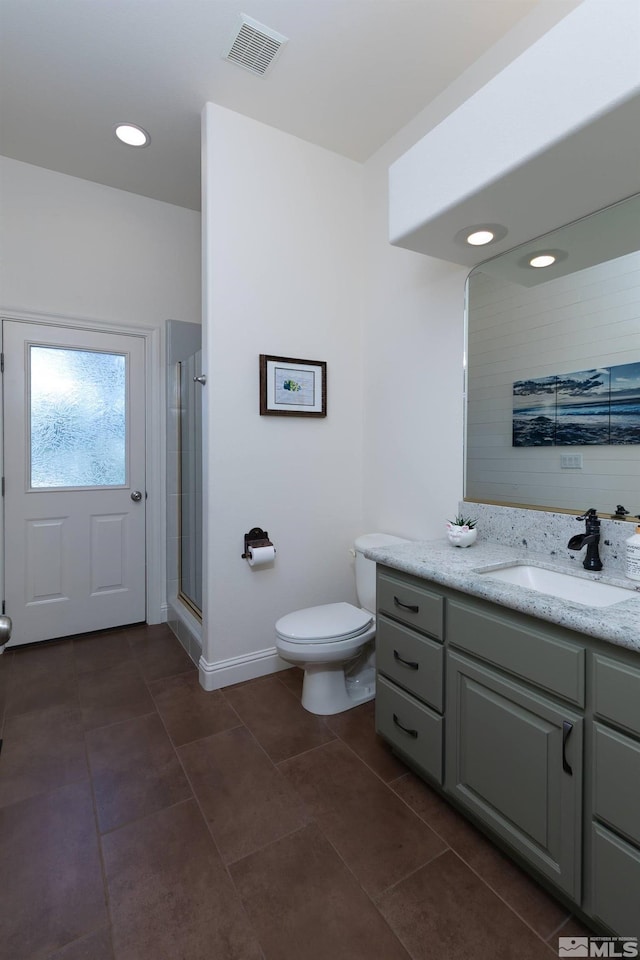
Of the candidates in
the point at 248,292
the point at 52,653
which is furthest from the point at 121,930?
the point at 248,292

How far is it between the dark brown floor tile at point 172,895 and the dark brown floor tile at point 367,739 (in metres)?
0.66

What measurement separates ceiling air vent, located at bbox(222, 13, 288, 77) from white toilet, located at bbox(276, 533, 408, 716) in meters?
2.22

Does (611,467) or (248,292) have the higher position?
(248,292)

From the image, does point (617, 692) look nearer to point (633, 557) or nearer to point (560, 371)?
point (633, 557)

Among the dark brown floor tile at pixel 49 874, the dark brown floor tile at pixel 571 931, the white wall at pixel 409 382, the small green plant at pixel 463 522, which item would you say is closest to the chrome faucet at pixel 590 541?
the small green plant at pixel 463 522

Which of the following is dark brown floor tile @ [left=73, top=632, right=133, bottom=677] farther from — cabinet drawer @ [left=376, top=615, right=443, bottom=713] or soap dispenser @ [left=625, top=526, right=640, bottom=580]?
soap dispenser @ [left=625, top=526, right=640, bottom=580]

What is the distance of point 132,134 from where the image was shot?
246cm

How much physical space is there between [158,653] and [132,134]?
9.77 feet

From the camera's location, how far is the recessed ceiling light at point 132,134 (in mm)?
2408

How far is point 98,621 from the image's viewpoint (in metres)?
3.05

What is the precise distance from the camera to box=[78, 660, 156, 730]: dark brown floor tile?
2.13 meters

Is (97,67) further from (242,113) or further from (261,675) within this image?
(261,675)

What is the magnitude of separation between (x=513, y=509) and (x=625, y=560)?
1.62 ft

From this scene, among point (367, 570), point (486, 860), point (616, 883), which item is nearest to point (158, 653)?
point (367, 570)
